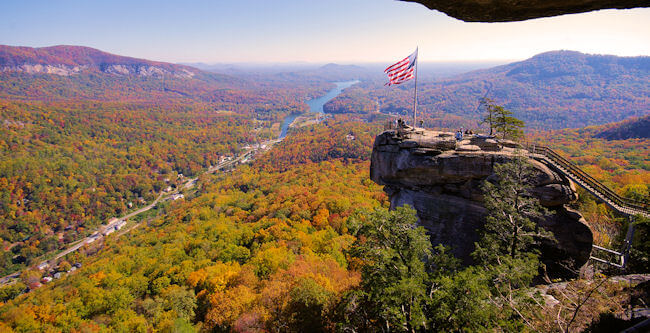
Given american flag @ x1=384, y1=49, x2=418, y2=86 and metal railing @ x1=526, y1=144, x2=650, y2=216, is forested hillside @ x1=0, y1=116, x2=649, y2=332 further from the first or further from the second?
american flag @ x1=384, y1=49, x2=418, y2=86

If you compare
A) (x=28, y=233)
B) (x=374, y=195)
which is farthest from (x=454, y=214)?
(x=28, y=233)

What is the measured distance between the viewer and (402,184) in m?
20.8

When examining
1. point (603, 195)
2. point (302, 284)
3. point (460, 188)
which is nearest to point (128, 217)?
point (302, 284)

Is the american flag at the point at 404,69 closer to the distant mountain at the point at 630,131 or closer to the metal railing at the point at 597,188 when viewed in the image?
the metal railing at the point at 597,188

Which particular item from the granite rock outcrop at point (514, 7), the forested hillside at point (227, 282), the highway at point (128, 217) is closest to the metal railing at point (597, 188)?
the forested hillside at point (227, 282)

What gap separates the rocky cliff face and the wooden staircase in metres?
0.75

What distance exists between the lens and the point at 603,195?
14664mm

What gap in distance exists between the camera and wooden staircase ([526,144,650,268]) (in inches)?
541

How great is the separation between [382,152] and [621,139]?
11773cm

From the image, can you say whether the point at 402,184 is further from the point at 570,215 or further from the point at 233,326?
the point at 233,326

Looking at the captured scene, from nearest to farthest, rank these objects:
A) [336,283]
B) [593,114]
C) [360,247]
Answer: [360,247]
[336,283]
[593,114]

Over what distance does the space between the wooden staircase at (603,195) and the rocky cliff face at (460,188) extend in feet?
2.47

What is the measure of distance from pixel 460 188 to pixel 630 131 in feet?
405

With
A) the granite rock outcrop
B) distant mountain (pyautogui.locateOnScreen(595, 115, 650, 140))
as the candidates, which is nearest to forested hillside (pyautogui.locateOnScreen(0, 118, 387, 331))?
the granite rock outcrop
